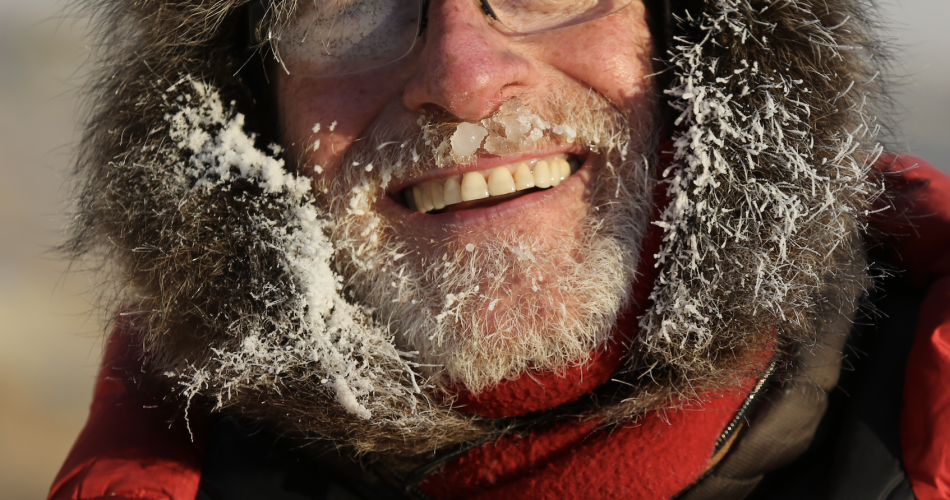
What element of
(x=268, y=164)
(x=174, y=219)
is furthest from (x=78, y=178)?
(x=268, y=164)

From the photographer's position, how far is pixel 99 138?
1.46 metres

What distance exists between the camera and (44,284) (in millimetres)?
6578

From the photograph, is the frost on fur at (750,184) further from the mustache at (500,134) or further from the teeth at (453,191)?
the teeth at (453,191)

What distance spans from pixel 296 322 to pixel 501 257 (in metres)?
0.43

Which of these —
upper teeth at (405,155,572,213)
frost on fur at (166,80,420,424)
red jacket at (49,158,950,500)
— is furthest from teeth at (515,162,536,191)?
red jacket at (49,158,950,500)

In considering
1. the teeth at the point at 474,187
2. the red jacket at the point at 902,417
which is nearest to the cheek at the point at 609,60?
the teeth at the point at 474,187

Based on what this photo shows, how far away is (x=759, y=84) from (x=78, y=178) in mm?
1564

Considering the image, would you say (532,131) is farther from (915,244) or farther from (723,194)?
(915,244)

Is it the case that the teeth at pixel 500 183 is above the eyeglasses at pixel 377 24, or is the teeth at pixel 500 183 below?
below

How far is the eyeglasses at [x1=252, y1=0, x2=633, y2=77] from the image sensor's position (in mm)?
1301

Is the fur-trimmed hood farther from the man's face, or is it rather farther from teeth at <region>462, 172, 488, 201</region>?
teeth at <region>462, 172, 488, 201</region>

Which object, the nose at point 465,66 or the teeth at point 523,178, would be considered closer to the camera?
the nose at point 465,66

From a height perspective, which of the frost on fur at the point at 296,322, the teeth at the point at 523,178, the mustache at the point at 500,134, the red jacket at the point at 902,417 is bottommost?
the red jacket at the point at 902,417

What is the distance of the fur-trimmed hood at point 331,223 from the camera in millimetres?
1189
